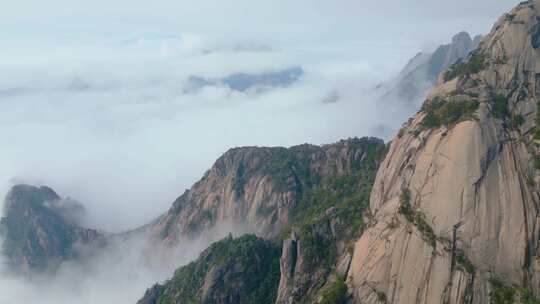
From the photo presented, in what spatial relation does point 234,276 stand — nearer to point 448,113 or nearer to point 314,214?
point 314,214

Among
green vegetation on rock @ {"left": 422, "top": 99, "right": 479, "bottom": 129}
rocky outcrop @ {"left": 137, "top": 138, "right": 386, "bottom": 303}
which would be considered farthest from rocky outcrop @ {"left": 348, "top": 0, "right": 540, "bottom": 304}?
rocky outcrop @ {"left": 137, "top": 138, "right": 386, "bottom": 303}

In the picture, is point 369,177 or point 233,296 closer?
point 233,296

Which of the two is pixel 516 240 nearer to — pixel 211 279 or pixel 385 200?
pixel 385 200

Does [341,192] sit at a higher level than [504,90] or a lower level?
lower

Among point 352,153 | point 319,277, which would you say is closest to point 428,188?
point 319,277

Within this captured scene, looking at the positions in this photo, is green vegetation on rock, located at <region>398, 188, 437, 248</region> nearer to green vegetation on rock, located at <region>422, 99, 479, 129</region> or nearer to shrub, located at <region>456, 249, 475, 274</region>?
shrub, located at <region>456, 249, 475, 274</region>
